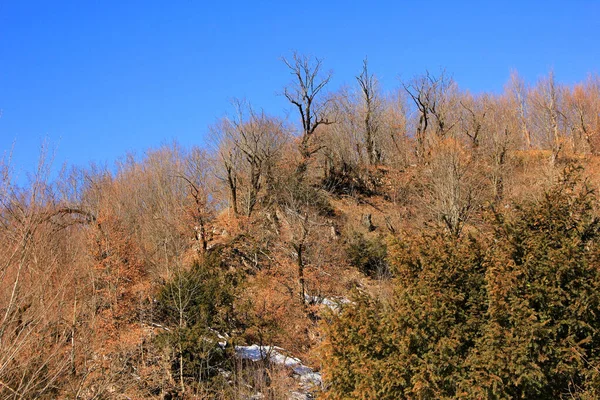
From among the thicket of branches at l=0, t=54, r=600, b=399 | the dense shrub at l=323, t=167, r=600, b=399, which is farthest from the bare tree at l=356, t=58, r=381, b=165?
the dense shrub at l=323, t=167, r=600, b=399

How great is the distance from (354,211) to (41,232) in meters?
22.2

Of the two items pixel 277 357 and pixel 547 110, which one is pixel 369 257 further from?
pixel 547 110

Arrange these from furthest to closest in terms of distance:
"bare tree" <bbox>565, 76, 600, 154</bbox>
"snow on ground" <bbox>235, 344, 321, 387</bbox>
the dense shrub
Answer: "bare tree" <bbox>565, 76, 600, 154</bbox>
"snow on ground" <bbox>235, 344, 321, 387</bbox>
the dense shrub

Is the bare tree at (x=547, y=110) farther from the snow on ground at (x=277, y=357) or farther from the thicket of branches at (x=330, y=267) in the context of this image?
the snow on ground at (x=277, y=357)

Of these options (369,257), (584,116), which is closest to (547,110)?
(584,116)

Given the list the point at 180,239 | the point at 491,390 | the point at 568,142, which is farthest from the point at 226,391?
the point at 568,142

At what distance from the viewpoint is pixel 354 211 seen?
32.2 m

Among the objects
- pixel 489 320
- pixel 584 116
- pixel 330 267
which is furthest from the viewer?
pixel 584 116

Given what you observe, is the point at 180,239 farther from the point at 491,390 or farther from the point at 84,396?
the point at 491,390

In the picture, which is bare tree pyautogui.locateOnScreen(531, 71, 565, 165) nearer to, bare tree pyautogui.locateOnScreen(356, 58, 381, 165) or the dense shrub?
bare tree pyautogui.locateOnScreen(356, 58, 381, 165)

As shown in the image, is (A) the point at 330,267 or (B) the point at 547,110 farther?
(B) the point at 547,110

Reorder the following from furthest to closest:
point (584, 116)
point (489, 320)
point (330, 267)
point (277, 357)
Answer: point (584, 116) → point (330, 267) → point (277, 357) → point (489, 320)

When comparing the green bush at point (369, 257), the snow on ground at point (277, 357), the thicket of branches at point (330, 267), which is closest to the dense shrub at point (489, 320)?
the thicket of branches at point (330, 267)

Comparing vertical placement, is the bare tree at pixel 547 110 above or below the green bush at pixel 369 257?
above
